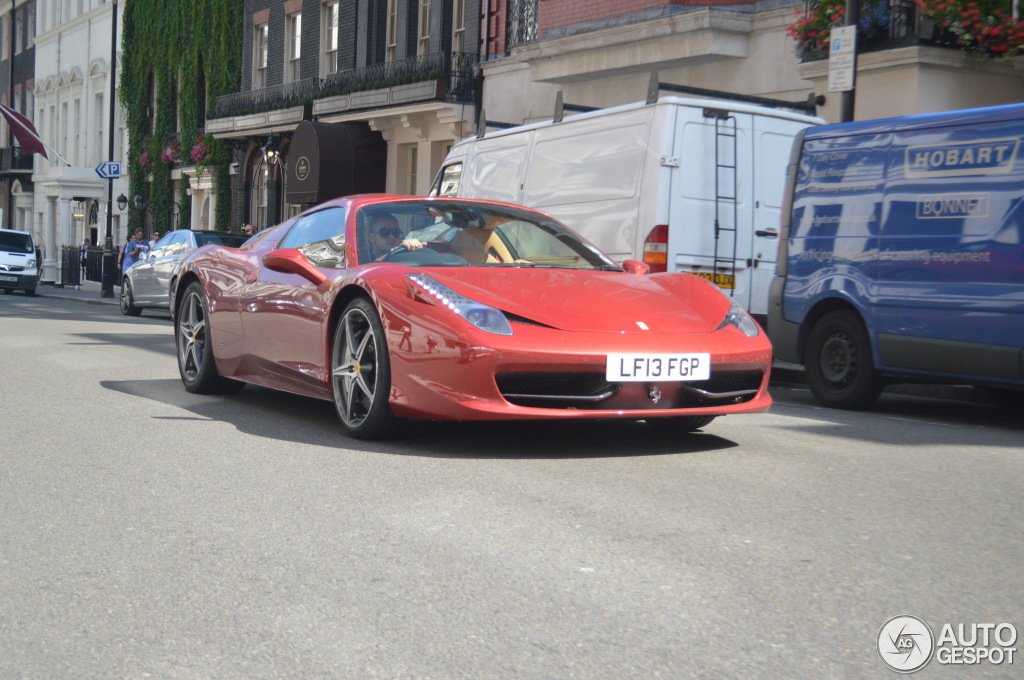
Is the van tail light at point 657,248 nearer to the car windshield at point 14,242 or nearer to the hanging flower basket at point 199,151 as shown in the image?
the car windshield at point 14,242

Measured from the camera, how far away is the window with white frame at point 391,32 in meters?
30.1

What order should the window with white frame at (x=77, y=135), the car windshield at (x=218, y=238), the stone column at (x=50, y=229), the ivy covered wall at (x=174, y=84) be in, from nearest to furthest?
the car windshield at (x=218, y=238), the ivy covered wall at (x=174, y=84), the window with white frame at (x=77, y=135), the stone column at (x=50, y=229)

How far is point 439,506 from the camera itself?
5086 millimetres

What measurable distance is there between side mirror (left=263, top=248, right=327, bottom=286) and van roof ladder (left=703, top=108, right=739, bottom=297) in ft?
17.9

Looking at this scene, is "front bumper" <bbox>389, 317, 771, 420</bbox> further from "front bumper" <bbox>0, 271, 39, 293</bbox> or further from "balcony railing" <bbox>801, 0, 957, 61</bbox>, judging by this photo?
"front bumper" <bbox>0, 271, 39, 293</bbox>

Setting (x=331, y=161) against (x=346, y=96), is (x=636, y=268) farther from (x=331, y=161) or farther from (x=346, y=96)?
(x=346, y=96)

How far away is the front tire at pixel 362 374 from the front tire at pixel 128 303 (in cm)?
1834

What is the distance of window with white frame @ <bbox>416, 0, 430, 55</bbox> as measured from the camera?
29.0 metres

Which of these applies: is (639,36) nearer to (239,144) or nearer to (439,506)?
(439,506)

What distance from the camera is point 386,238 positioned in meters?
7.29

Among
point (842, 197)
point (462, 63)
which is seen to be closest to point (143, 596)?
point (842, 197)

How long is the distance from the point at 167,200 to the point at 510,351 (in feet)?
130

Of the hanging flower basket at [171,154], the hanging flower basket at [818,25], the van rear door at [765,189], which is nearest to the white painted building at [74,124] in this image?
the hanging flower basket at [171,154]

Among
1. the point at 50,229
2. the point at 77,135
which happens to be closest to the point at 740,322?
the point at 77,135
